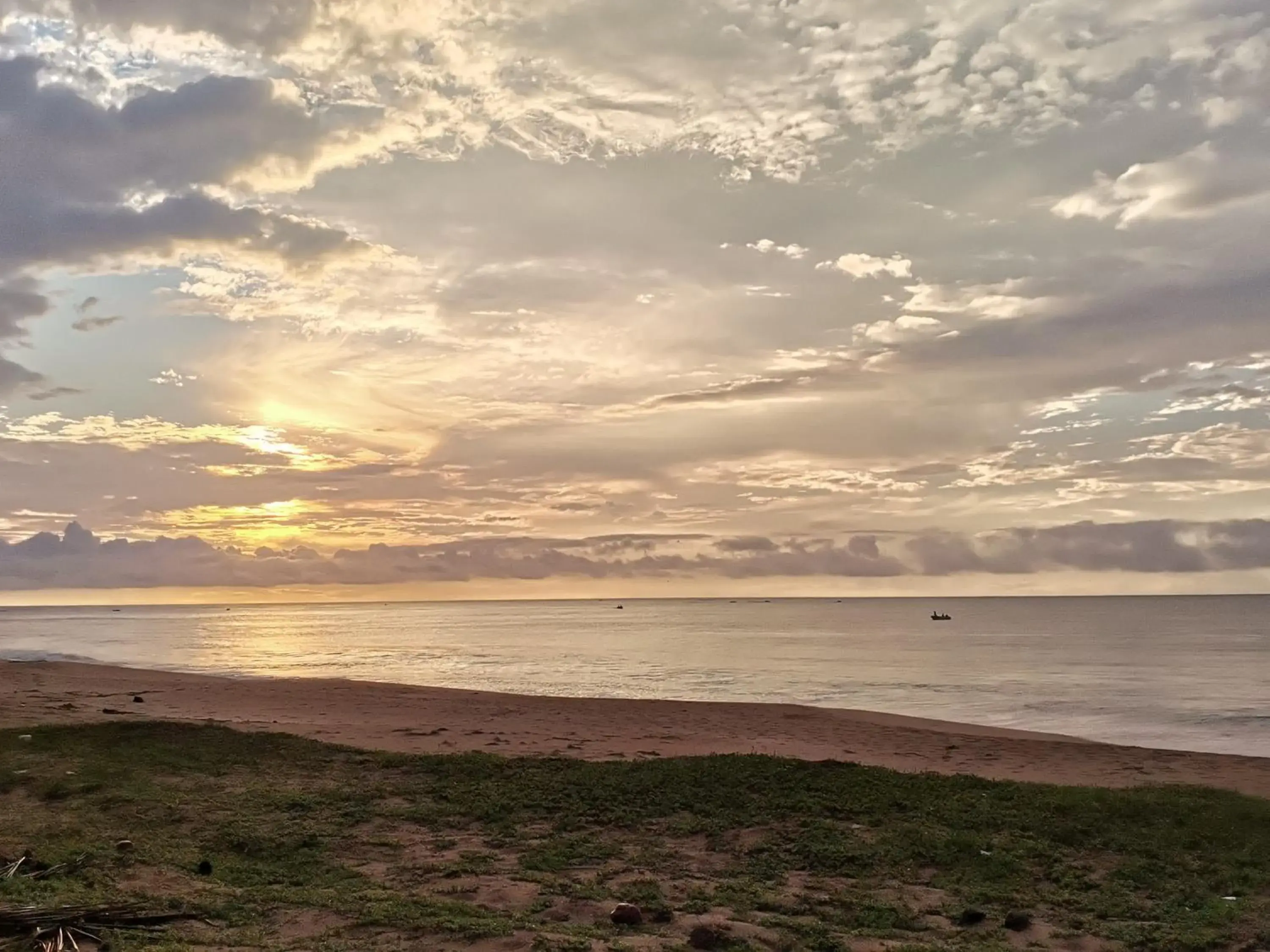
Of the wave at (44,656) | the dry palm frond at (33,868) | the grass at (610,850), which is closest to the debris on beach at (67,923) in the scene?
the grass at (610,850)

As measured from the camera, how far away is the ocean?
→ 33938 millimetres

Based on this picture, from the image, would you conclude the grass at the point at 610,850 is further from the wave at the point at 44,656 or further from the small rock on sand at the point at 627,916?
the wave at the point at 44,656

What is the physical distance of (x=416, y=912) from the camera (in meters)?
8.38

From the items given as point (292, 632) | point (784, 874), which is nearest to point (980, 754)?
point (784, 874)

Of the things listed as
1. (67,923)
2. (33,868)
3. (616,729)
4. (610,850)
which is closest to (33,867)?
(33,868)

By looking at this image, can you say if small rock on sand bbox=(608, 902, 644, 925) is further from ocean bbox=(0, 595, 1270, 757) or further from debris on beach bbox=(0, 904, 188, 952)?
ocean bbox=(0, 595, 1270, 757)

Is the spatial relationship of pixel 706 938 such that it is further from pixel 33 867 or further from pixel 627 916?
pixel 33 867

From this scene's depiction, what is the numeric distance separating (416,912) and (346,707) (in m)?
21.8

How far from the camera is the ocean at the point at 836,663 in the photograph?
33.9 metres

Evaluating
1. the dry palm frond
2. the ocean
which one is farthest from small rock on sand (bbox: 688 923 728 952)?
the ocean

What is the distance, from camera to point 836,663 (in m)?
57.7

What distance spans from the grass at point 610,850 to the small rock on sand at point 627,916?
20cm

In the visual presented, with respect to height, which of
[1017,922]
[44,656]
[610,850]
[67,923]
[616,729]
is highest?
[67,923]

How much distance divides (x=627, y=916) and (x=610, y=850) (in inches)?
98.5
